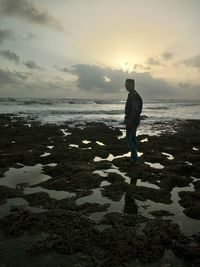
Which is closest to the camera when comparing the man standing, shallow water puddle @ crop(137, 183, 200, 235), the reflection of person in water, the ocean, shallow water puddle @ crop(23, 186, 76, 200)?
shallow water puddle @ crop(137, 183, 200, 235)

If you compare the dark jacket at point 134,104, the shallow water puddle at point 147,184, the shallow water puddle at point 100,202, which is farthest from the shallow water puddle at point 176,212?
the dark jacket at point 134,104

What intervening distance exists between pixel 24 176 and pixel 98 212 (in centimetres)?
375

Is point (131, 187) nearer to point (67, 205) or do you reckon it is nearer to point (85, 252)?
point (67, 205)

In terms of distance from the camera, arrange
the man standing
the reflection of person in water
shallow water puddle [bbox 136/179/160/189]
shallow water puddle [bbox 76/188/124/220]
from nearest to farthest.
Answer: shallow water puddle [bbox 76/188/124/220]
the reflection of person in water
shallow water puddle [bbox 136/179/160/189]
the man standing

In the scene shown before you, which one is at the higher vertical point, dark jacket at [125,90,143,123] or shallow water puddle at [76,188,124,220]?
dark jacket at [125,90,143,123]

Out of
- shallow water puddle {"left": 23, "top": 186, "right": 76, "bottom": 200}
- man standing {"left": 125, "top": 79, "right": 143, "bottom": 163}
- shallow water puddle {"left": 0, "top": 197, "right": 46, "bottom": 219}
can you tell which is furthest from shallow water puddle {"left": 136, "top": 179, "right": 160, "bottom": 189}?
shallow water puddle {"left": 0, "top": 197, "right": 46, "bottom": 219}

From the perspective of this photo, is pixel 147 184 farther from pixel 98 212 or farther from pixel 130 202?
pixel 98 212

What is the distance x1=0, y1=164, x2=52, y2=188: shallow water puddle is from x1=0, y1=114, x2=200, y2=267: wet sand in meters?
0.03

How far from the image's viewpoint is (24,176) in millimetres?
9422

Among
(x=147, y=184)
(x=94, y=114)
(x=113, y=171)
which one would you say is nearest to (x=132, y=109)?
(x=113, y=171)

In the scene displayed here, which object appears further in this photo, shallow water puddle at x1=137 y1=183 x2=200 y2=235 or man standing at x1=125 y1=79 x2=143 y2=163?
man standing at x1=125 y1=79 x2=143 y2=163

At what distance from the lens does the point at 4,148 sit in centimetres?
1466

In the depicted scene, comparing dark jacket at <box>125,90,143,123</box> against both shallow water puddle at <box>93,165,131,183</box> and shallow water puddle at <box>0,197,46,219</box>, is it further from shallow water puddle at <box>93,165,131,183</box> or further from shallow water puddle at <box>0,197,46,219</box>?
shallow water puddle at <box>0,197,46,219</box>

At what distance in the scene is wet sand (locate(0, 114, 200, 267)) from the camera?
185 inches
